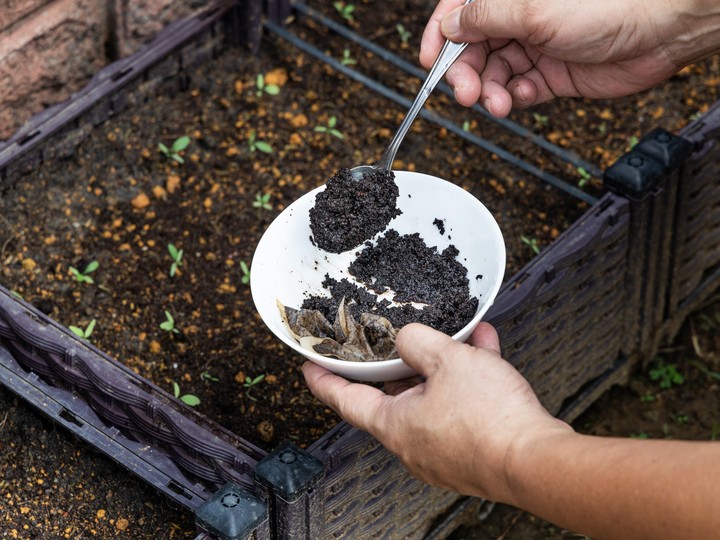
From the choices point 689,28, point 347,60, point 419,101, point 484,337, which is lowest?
point 347,60

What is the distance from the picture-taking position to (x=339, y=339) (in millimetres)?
2062

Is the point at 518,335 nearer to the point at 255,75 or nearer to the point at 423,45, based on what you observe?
the point at 423,45

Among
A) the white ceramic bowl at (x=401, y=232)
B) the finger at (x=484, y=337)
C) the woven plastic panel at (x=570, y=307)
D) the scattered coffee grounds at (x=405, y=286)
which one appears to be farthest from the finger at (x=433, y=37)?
the finger at (x=484, y=337)

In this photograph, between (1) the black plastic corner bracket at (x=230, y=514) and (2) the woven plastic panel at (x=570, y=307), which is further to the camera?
(2) the woven plastic panel at (x=570, y=307)

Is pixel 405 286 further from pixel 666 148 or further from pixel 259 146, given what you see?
pixel 259 146

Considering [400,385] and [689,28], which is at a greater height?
[689,28]

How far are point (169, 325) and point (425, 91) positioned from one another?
36.8 inches

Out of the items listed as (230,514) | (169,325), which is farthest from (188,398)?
(230,514)

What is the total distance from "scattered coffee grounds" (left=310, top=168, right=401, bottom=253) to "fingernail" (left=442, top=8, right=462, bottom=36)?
1.20 feet

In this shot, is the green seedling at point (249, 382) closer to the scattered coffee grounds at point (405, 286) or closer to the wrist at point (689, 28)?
the scattered coffee grounds at point (405, 286)

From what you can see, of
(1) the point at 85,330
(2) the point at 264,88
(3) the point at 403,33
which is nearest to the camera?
(1) the point at 85,330

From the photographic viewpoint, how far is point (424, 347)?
1803mm

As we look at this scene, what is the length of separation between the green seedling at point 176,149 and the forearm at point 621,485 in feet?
5.81

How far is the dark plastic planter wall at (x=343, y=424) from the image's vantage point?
2072 mm
